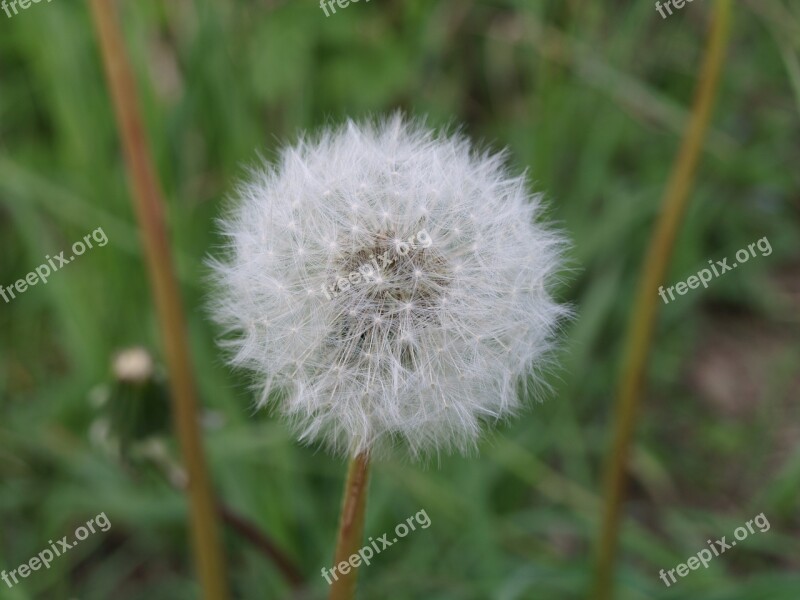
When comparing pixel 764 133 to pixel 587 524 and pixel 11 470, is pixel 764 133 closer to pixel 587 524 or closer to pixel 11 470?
pixel 587 524

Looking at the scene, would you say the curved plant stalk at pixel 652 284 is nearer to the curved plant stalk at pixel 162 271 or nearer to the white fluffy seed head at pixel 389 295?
the white fluffy seed head at pixel 389 295

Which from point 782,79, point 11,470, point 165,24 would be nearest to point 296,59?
point 165,24

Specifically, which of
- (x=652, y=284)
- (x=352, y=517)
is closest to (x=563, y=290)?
(x=652, y=284)

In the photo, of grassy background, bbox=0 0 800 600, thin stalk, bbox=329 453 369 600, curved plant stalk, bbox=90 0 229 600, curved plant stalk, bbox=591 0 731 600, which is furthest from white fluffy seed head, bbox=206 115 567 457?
grassy background, bbox=0 0 800 600

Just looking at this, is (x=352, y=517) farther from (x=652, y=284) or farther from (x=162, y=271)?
(x=652, y=284)

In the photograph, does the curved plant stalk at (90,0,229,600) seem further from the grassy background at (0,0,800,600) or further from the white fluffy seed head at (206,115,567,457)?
the grassy background at (0,0,800,600)

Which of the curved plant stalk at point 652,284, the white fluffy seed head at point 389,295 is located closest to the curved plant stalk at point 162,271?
the white fluffy seed head at point 389,295
